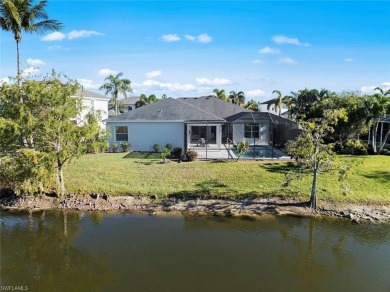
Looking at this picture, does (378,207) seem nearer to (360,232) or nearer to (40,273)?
(360,232)

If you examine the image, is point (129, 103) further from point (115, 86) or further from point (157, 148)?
point (157, 148)

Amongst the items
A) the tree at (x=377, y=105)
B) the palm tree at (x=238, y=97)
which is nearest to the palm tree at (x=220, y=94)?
the palm tree at (x=238, y=97)

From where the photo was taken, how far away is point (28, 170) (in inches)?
609

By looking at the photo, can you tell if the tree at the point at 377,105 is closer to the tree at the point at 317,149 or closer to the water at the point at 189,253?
the tree at the point at 317,149

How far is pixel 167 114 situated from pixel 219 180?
1111 centimetres

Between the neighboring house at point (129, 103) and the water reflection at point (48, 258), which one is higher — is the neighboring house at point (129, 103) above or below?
above

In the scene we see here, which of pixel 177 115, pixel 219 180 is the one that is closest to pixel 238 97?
pixel 177 115

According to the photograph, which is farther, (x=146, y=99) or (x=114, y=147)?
(x=146, y=99)

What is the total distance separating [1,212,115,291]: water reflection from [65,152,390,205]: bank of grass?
358 cm

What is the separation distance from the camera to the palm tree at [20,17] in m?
20.6

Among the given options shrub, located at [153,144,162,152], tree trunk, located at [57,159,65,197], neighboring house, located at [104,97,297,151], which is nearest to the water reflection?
tree trunk, located at [57,159,65,197]

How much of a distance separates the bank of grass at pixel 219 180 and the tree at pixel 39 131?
244 centimetres

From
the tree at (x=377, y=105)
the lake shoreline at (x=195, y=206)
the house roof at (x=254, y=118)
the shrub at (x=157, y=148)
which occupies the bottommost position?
the lake shoreline at (x=195, y=206)

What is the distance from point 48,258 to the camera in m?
11.3
